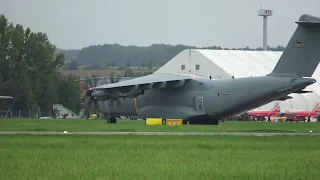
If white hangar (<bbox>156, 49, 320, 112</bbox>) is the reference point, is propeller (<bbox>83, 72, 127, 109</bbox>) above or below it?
below

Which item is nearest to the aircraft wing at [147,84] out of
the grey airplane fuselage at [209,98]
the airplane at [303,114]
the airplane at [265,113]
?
the grey airplane fuselage at [209,98]

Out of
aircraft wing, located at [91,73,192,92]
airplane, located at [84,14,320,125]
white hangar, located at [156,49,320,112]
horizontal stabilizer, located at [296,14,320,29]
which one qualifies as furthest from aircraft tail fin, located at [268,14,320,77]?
white hangar, located at [156,49,320,112]

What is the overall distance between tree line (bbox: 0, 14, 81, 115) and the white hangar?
1792 centimetres

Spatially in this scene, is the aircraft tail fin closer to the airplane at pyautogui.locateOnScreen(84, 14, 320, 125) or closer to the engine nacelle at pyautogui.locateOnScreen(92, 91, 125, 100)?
the airplane at pyautogui.locateOnScreen(84, 14, 320, 125)

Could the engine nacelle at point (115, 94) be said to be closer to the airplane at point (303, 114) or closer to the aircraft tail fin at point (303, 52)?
the aircraft tail fin at point (303, 52)

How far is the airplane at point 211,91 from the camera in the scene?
59.6 metres

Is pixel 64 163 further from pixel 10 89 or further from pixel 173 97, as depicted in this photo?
pixel 10 89

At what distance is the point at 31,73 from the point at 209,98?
139 ft

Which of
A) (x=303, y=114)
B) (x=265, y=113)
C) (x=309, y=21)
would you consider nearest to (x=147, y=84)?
(x=309, y=21)

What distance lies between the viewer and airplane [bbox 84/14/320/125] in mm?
59594

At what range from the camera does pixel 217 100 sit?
2542 inches

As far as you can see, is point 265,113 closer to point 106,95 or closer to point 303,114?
point 303,114

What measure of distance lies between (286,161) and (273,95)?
35.4 meters

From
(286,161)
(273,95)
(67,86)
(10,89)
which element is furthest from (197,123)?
(286,161)
